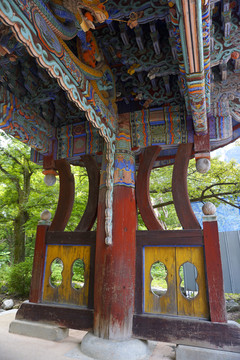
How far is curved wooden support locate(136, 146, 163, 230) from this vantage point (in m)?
3.69

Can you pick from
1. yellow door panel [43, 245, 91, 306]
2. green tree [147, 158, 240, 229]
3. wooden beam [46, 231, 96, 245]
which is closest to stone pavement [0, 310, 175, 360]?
yellow door panel [43, 245, 91, 306]

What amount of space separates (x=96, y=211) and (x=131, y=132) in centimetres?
142

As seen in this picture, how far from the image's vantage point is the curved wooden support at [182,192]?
350cm

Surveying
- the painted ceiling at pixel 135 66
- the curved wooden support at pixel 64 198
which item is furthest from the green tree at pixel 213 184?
the curved wooden support at pixel 64 198

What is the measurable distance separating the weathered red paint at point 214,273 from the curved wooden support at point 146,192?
0.68 metres

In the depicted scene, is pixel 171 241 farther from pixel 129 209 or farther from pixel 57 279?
pixel 57 279

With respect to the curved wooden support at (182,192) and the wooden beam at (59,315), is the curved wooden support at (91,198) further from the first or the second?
the curved wooden support at (182,192)

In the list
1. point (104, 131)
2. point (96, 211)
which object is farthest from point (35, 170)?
point (104, 131)

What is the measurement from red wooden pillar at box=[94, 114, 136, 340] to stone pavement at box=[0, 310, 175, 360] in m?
0.41

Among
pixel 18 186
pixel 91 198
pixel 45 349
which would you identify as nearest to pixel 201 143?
pixel 91 198

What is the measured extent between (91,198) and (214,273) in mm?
2169

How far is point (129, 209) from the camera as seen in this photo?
3.63 meters

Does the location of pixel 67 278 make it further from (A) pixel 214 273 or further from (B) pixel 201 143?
(B) pixel 201 143

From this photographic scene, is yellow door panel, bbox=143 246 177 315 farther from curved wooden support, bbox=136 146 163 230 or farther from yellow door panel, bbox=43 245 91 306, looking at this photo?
yellow door panel, bbox=43 245 91 306
